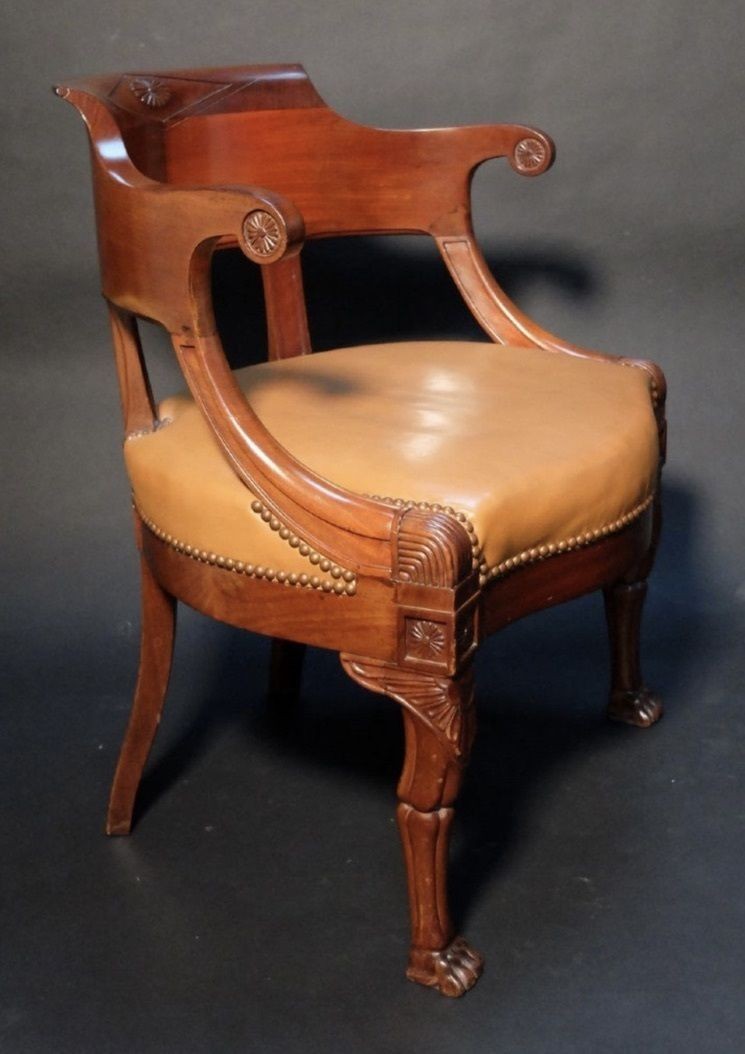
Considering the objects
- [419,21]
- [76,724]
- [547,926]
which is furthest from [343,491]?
[419,21]

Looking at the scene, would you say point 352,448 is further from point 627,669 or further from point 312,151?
point 627,669

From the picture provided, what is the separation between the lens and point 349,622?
145 cm

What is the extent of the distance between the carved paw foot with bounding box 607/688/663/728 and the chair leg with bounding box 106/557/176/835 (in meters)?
0.64

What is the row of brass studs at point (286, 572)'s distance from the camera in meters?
1.44

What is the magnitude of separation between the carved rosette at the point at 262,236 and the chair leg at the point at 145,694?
48 centimetres

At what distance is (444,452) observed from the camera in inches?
58.7

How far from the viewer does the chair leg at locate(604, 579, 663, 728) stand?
2.02 metres

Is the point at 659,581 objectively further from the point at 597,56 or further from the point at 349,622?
the point at 349,622

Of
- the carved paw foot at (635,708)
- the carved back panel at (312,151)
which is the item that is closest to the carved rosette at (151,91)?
the carved back panel at (312,151)

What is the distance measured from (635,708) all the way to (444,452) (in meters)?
0.73

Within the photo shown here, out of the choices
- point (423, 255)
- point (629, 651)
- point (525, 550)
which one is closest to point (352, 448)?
point (525, 550)

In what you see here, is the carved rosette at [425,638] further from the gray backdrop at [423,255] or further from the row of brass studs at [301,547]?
the gray backdrop at [423,255]

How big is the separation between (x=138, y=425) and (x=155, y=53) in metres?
0.74

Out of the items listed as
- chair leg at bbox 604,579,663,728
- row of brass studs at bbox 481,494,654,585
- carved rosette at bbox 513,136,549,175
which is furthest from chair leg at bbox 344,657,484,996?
carved rosette at bbox 513,136,549,175
